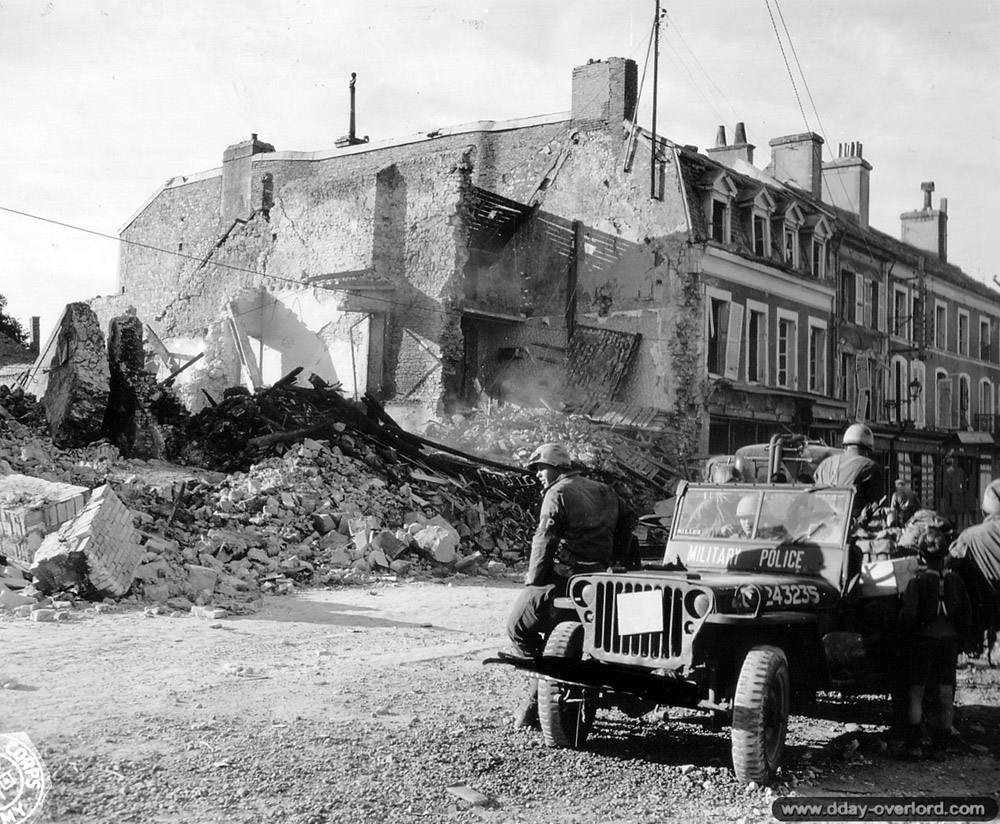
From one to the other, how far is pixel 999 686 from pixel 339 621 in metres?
6.29

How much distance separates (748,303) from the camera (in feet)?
88.2

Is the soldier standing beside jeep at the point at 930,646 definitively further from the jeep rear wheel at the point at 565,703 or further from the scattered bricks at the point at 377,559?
the scattered bricks at the point at 377,559

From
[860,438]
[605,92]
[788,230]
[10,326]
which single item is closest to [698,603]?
[860,438]

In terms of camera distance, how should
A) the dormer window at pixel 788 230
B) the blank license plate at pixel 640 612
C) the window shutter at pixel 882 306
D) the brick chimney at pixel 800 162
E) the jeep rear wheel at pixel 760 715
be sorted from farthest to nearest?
the window shutter at pixel 882 306, the brick chimney at pixel 800 162, the dormer window at pixel 788 230, the blank license plate at pixel 640 612, the jeep rear wheel at pixel 760 715

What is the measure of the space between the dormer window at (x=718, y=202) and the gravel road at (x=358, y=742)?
18.1 meters

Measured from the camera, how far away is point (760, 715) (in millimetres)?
5422

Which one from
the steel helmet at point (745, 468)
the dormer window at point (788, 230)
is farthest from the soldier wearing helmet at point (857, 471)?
the dormer window at point (788, 230)

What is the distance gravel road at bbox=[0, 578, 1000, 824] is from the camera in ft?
16.7

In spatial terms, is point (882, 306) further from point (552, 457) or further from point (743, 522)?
point (552, 457)

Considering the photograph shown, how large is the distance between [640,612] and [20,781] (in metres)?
3.34

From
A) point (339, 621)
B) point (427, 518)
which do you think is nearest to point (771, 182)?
point (427, 518)

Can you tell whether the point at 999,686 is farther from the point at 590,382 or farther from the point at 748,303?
the point at 748,303

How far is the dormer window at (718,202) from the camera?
83.1 ft

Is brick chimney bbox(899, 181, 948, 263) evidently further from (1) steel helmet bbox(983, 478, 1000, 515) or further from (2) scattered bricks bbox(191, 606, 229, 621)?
(2) scattered bricks bbox(191, 606, 229, 621)
